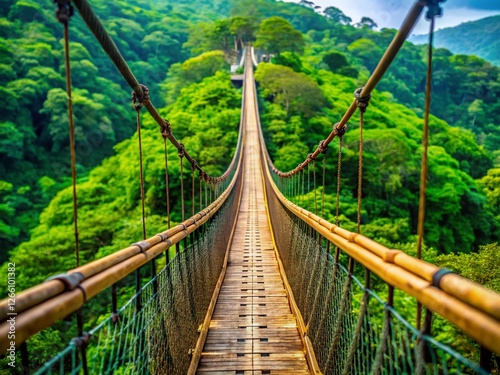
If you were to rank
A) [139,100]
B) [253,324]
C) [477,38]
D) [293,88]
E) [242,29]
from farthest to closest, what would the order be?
[477,38] → [242,29] → [293,88] → [253,324] → [139,100]

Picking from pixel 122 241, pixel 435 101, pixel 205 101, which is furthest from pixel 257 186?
pixel 435 101

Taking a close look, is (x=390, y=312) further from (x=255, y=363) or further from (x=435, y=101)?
(x=435, y=101)

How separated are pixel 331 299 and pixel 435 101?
2801 centimetres

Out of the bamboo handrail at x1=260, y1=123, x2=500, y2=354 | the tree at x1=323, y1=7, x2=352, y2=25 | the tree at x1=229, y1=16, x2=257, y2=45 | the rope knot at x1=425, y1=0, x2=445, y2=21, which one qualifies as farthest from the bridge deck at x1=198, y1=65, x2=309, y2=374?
the tree at x1=323, y1=7, x2=352, y2=25

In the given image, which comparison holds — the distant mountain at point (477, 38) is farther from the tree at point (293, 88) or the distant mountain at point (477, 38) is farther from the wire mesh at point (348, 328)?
the wire mesh at point (348, 328)

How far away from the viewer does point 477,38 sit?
61875mm

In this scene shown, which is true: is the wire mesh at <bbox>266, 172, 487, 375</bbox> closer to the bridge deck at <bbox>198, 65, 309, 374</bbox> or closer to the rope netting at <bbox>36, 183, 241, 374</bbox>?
the bridge deck at <bbox>198, 65, 309, 374</bbox>

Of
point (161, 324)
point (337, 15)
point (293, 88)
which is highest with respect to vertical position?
point (337, 15)

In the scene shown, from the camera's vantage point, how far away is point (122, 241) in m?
8.02

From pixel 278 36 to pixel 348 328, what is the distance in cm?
2239

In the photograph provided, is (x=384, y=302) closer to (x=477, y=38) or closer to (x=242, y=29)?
(x=242, y=29)

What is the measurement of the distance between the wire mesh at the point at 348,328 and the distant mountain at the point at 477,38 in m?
57.6

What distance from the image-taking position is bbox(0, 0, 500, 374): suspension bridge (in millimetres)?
585

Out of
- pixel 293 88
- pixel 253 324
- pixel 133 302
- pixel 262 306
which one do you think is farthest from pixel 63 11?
pixel 293 88
